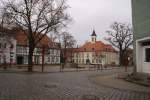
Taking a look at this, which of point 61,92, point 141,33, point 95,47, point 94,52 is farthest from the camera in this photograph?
point 95,47

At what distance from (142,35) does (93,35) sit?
335ft

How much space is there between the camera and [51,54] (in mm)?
91812

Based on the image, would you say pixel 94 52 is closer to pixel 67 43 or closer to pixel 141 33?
pixel 67 43

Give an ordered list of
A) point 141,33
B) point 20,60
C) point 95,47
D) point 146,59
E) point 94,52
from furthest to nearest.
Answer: point 95,47 → point 94,52 → point 20,60 → point 146,59 → point 141,33

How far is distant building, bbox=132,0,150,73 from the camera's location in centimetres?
2155

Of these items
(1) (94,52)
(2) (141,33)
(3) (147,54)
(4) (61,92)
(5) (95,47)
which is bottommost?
(4) (61,92)

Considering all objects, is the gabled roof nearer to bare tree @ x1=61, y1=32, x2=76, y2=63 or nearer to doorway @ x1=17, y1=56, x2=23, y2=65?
bare tree @ x1=61, y1=32, x2=76, y2=63

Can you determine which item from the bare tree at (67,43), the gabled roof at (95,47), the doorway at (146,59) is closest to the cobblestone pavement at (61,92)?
the doorway at (146,59)

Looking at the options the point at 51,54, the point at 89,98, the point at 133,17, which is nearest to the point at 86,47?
the point at 51,54

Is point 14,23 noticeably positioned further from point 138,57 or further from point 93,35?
point 93,35

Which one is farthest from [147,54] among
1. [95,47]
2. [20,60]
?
[95,47]

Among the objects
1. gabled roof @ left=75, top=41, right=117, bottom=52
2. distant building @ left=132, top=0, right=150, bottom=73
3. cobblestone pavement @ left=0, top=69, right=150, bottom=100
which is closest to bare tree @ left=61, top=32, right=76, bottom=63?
gabled roof @ left=75, top=41, right=117, bottom=52

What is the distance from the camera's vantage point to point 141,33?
2244 centimetres

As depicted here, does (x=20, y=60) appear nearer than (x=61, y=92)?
No
